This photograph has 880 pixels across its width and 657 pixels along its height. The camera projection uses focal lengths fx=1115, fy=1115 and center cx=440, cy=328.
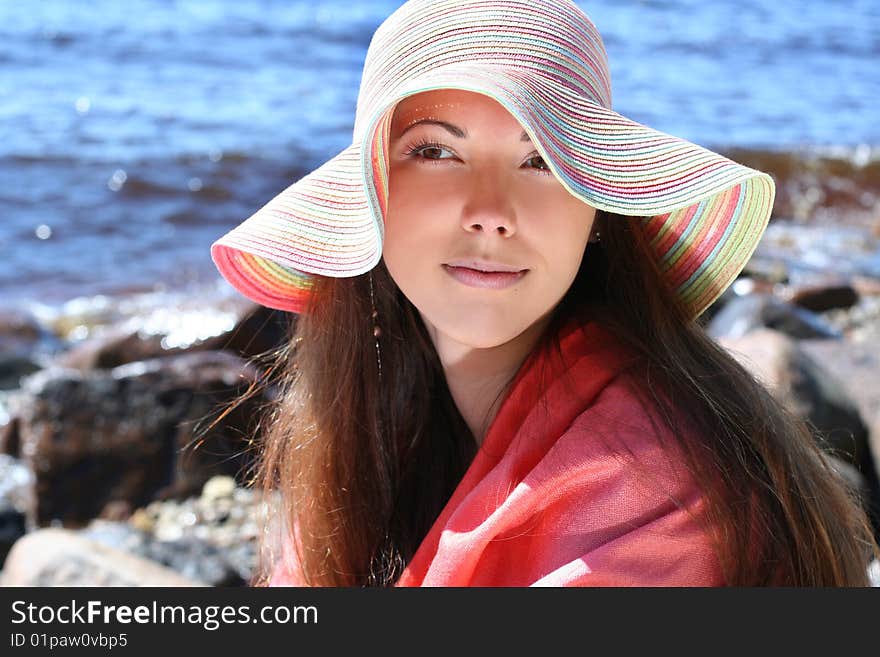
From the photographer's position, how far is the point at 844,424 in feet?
13.5

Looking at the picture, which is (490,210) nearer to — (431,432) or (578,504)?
(578,504)

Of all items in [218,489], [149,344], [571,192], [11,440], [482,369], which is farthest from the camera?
[149,344]

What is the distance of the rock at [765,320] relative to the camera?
5.48 m

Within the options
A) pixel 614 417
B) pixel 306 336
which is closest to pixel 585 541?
pixel 614 417

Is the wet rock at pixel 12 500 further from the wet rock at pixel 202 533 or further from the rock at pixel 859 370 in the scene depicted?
the rock at pixel 859 370

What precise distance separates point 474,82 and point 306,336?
87 cm

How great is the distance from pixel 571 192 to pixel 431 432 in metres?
0.82

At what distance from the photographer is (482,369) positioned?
233 cm

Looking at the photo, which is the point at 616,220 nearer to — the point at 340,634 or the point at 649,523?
the point at 649,523

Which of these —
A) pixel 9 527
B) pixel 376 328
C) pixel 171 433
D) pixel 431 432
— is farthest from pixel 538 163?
pixel 9 527

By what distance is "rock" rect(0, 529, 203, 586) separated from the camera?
3258mm

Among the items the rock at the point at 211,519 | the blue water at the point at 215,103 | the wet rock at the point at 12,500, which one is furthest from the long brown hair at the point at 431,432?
the blue water at the point at 215,103

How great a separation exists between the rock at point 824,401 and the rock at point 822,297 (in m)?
3.08

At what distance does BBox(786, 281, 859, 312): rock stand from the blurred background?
0.02 m
